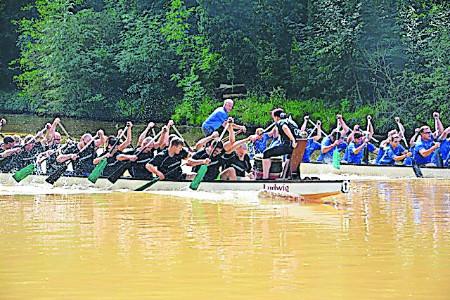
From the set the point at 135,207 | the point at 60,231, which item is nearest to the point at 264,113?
the point at 135,207

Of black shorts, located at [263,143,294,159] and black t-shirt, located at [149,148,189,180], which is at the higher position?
black shorts, located at [263,143,294,159]

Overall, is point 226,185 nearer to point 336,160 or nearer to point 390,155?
point 336,160

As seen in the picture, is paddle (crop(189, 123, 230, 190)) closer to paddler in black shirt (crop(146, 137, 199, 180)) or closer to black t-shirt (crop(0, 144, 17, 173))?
paddler in black shirt (crop(146, 137, 199, 180))

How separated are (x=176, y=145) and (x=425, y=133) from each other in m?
6.25

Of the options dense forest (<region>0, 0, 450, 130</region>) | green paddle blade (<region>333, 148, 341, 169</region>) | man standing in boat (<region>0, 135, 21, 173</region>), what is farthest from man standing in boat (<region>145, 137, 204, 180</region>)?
dense forest (<region>0, 0, 450, 130</region>)

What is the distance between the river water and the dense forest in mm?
17646

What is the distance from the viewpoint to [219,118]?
1680 cm

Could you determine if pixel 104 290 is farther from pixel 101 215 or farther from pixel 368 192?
pixel 368 192

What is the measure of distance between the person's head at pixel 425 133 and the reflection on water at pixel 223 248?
4510mm

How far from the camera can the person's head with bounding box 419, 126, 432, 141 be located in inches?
757

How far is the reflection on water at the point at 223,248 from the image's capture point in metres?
8.28

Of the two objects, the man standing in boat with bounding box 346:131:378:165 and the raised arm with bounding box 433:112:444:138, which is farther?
the man standing in boat with bounding box 346:131:378:165

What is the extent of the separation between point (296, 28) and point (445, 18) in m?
7.25

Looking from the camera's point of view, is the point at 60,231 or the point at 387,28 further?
the point at 387,28
